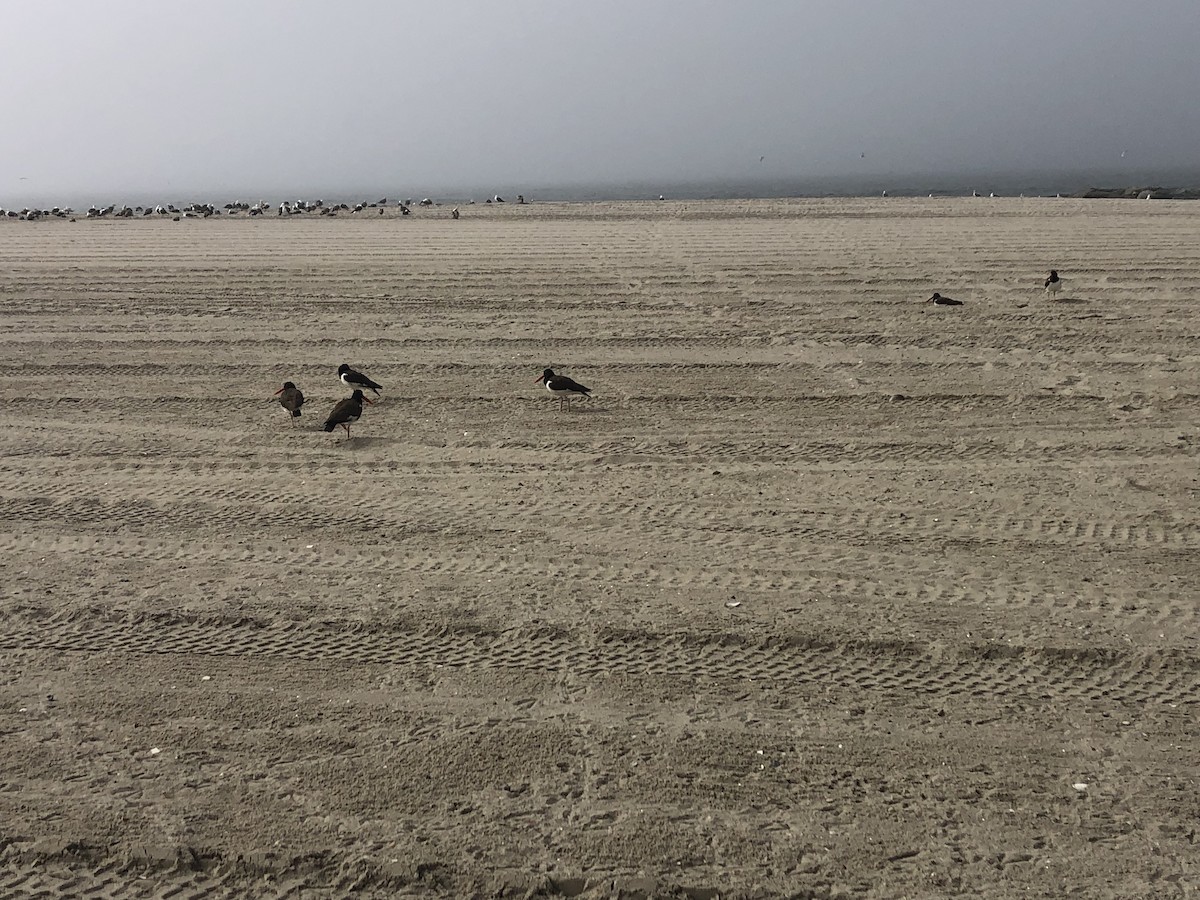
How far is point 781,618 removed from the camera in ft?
17.2

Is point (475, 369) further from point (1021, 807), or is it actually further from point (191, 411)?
point (1021, 807)

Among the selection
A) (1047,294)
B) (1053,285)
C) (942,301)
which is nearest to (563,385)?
(942,301)

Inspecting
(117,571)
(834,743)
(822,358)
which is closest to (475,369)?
(822,358)

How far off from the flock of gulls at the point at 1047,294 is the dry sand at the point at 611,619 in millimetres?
2021

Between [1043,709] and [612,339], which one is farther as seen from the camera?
[612,339]

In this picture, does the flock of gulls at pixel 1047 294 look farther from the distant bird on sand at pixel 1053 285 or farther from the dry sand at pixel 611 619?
the dry sand at pixel 611 619

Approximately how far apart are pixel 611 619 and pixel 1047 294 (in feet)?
42.0

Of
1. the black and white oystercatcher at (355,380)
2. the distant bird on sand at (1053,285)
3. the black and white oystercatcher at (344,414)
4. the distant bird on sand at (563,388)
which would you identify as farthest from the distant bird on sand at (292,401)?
the distant bird on sand at (1053,285)

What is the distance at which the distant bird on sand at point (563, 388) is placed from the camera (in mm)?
9508

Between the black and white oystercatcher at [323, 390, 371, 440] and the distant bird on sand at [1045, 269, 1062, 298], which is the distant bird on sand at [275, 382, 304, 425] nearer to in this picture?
the black and white oystercatcher at [323, 390, 371, 440]

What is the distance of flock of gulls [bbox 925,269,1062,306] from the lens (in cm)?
1403

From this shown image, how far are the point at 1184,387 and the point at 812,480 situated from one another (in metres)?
5.42

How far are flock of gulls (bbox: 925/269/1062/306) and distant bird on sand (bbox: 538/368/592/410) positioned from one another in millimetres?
7176

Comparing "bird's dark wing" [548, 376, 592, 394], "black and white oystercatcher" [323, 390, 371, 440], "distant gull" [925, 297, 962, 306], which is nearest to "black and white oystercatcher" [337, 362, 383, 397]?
"black and white oystercatcher" [323, 390, 371, 440]
